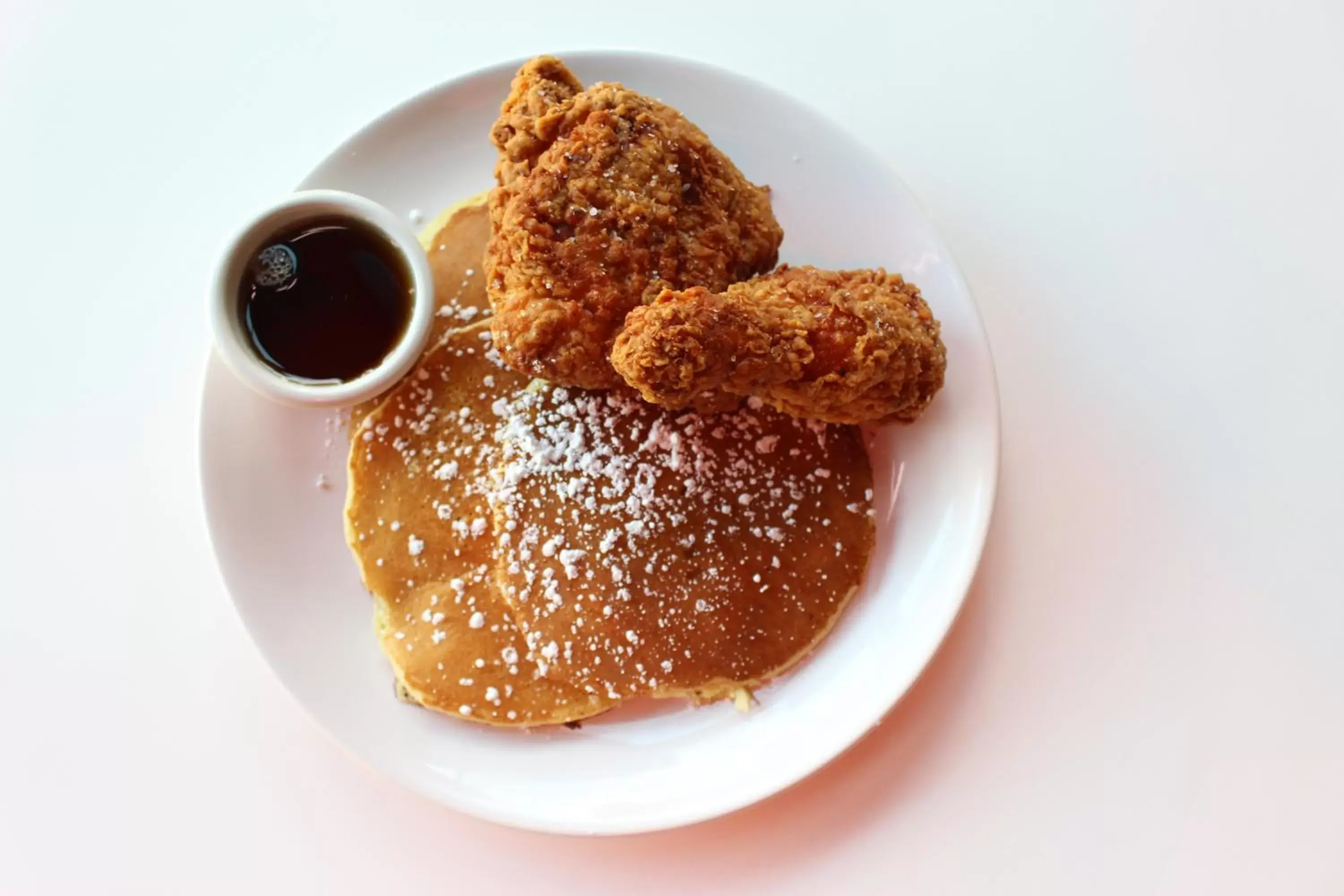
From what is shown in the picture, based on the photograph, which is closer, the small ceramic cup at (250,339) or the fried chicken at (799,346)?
the fried chicken at (799,346)

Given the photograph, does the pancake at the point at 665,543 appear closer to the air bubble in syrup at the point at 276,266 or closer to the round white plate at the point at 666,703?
the round white plate at the point at 666,703

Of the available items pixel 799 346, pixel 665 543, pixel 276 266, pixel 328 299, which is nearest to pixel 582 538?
pixel 665 543

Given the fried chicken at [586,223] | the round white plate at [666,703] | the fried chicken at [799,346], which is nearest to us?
the fried chicken at [799,346]

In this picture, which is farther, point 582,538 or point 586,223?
point 582,538

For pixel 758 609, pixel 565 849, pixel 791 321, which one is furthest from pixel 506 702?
pixel 791 321

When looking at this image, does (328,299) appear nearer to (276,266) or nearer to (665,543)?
(276,266)

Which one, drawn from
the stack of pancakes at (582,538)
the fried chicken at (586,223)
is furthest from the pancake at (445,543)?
the fried chicken at (586,223)

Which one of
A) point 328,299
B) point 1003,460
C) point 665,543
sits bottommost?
point 665,543

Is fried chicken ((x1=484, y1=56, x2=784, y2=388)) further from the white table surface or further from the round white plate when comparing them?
the white table surface
